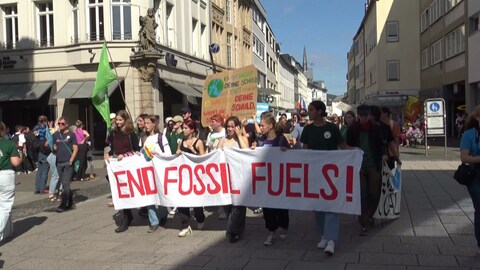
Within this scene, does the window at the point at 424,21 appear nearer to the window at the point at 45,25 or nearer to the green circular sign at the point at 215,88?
the window at the point at 45,25

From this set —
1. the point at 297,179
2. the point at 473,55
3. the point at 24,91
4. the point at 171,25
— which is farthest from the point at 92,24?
the point at 297,179

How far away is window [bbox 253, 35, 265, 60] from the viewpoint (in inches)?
2236

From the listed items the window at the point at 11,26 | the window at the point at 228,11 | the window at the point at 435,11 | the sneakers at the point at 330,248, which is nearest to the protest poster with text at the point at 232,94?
the sneakers at the point at 330,248

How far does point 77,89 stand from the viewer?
81.4 ft

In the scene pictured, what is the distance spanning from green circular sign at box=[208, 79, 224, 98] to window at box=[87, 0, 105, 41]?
15.0 metres

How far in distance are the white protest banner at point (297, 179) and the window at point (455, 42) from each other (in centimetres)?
2764

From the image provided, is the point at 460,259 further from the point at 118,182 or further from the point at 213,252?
the point at 118,182

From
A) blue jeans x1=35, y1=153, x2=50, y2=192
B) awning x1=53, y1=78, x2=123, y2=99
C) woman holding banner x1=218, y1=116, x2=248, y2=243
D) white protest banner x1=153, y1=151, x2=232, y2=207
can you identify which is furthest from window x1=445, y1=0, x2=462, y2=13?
white protest banner x1=153, y1=151, x2=232, y2=207

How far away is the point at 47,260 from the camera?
6660 millimetres

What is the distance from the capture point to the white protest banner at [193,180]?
299 inches

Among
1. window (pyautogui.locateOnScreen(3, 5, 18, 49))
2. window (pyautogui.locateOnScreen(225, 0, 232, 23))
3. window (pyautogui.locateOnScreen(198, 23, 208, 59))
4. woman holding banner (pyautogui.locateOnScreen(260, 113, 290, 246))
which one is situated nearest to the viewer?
woman holding banner (pyautogui.locateOnScreen(260, 113, 290, 246))

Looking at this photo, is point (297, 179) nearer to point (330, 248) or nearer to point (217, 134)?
point (330, 248)

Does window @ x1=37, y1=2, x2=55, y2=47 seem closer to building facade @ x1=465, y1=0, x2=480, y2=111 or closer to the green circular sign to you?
the green circular sign

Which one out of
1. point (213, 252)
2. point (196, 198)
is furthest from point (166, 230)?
point (213, 252)
